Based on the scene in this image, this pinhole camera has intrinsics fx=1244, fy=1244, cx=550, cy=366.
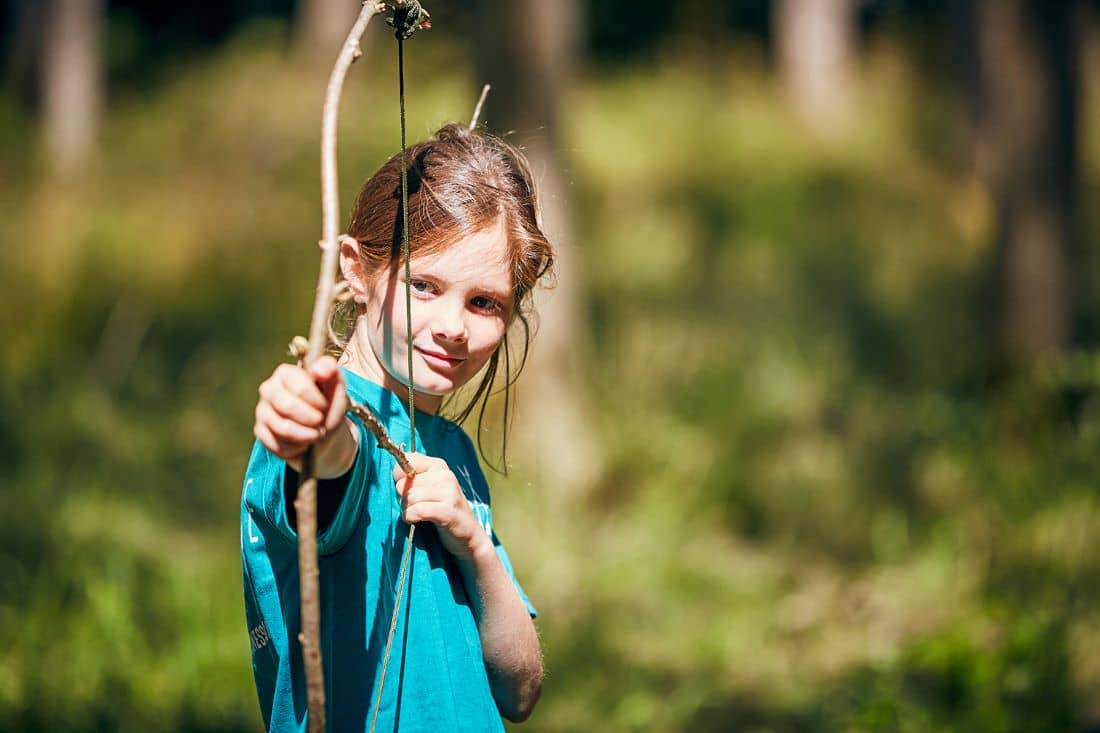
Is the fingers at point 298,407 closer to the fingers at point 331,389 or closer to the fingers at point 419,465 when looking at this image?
the fingers at point 331,389

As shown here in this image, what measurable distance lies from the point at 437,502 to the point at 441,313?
262 millimetres

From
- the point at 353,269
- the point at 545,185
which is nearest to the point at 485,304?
the point at 353,269

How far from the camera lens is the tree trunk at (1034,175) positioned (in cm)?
625

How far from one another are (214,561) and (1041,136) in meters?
4.48

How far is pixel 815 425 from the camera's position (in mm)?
6613

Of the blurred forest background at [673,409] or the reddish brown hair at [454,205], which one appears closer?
the reddish brown hair at [454,205]

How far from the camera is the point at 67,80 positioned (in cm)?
1127

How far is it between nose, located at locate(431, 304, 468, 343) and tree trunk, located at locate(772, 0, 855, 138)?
11.4 meters

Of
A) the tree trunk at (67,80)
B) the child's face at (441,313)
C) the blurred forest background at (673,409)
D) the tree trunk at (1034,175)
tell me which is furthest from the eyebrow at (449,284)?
the tree trunk at (67,80)

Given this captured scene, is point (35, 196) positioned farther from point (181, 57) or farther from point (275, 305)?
point (181, 57)

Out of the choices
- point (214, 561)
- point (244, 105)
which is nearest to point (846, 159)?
point (244, 105)

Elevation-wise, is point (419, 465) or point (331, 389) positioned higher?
point (331, 389)

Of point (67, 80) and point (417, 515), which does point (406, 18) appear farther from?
point (67, 80)

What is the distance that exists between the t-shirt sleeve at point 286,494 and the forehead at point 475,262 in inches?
10.0
